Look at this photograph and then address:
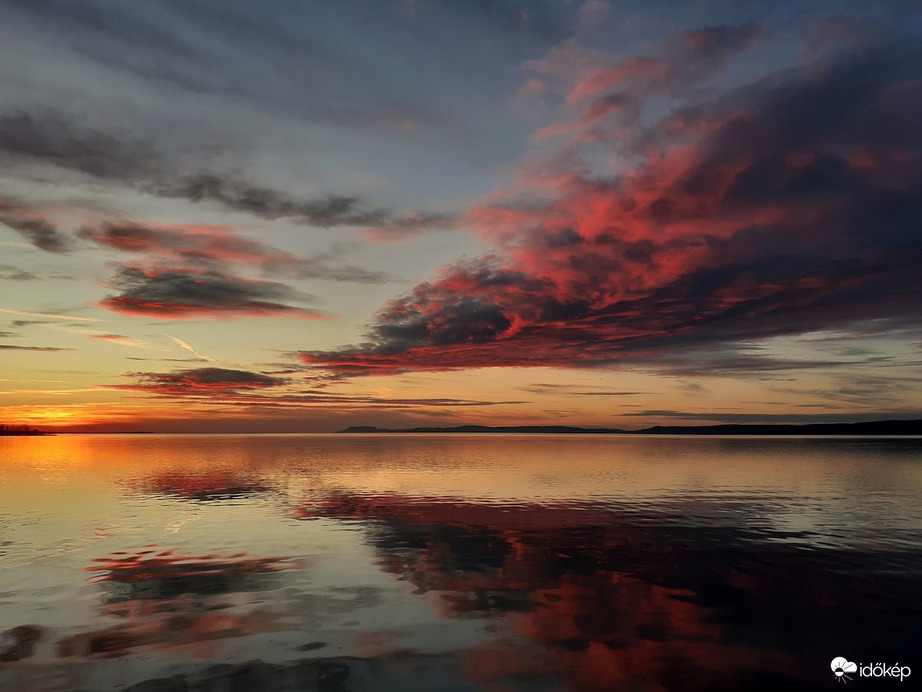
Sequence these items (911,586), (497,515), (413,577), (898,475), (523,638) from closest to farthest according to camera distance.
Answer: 1. (523,638)
2. (911,586)
3. (413,577)
4. (497,515)
5. (898,475)

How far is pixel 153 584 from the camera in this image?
23.5 m

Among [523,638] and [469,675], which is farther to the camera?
[523,638]

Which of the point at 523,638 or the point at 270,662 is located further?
the point at 523,638

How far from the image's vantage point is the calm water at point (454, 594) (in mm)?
15250

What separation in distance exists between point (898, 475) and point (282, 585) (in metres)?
78.6

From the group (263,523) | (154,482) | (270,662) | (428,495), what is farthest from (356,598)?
(154,482)

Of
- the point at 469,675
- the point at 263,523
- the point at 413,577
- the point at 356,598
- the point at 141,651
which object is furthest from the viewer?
the point at 263,523

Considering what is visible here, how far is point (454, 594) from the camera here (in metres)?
21.9

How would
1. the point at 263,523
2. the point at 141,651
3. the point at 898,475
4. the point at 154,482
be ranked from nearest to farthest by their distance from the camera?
the point at 141,651
the point at 263,523
the point at 154,482
the point at 898,475

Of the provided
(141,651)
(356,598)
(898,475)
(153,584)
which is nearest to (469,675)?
(356,598)

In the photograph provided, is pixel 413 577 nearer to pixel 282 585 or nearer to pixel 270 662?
pixel 282 585

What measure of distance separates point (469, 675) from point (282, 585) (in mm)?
10817

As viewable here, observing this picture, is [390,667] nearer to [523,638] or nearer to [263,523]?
[523,638]

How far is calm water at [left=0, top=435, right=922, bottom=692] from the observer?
600 inches
